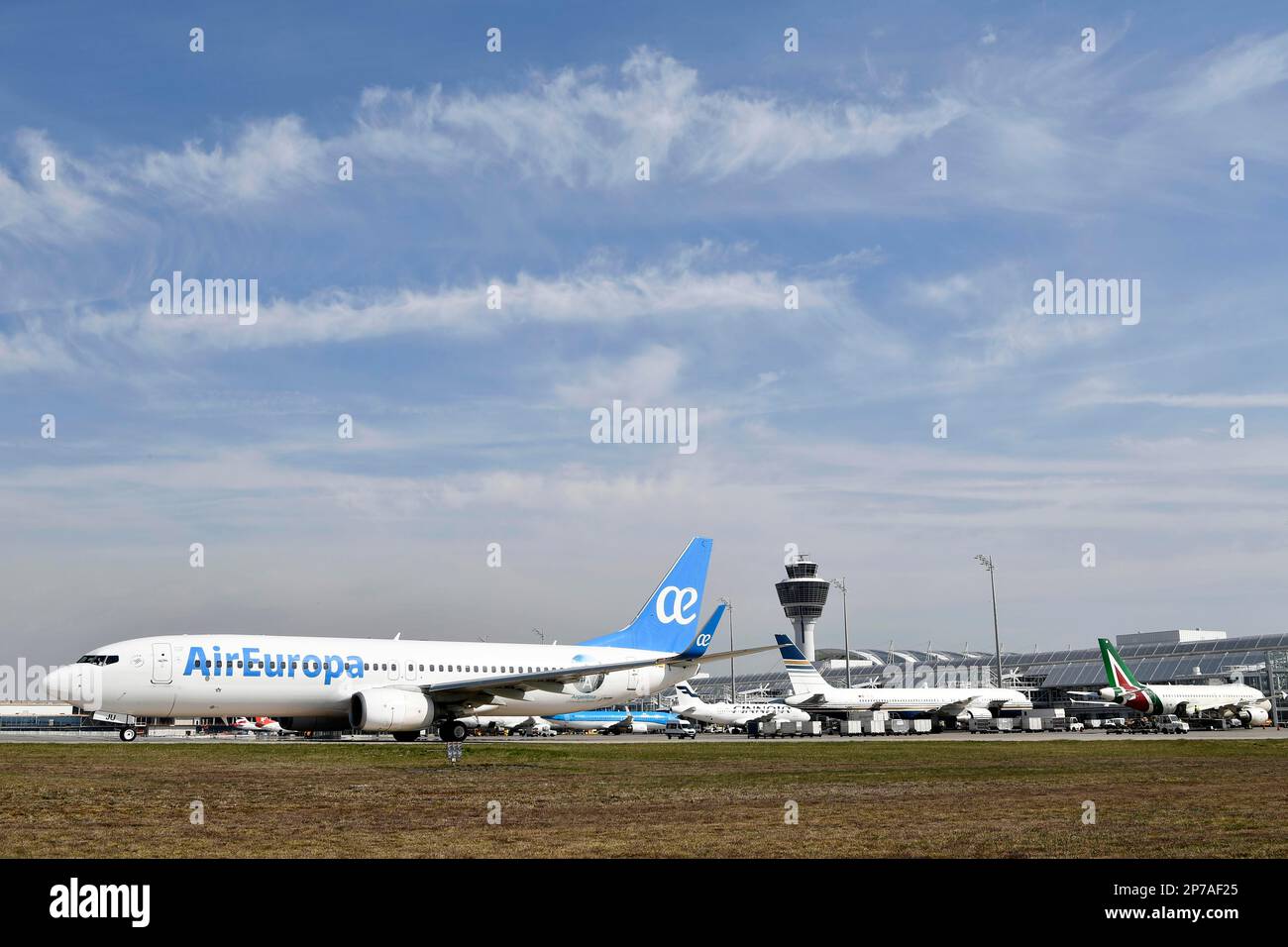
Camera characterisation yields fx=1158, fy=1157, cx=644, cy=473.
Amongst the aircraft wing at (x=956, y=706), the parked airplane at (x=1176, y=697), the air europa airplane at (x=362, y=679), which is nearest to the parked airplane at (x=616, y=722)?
the aircraft wing at (x=956, y=706)

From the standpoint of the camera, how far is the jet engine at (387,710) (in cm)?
4731

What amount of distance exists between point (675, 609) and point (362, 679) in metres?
17.6

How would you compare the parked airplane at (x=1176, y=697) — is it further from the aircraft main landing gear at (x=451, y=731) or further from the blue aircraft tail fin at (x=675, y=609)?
the aircraft main landing gear at (x=451, y=731)

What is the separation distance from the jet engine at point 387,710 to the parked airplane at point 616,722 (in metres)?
50.7

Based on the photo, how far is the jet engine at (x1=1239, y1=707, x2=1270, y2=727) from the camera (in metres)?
101

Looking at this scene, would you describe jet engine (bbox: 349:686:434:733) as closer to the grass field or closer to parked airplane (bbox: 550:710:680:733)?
the grass field

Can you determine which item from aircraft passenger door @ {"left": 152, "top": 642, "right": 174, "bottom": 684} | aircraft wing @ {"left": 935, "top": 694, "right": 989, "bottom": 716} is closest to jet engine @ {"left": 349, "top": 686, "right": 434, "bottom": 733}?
aircraft passenger door @ {"left": 152, "top": 642, "right": 174, "bottom": 684}

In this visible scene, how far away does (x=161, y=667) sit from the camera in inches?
1774

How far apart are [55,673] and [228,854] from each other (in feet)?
122

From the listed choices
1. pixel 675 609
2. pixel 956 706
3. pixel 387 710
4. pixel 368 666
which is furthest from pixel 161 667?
pixel 956 706

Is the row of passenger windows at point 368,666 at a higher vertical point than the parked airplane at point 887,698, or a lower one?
higher

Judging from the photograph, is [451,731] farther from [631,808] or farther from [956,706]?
[956,706]

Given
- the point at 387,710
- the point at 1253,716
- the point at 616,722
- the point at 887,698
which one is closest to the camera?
the point at 387,710
